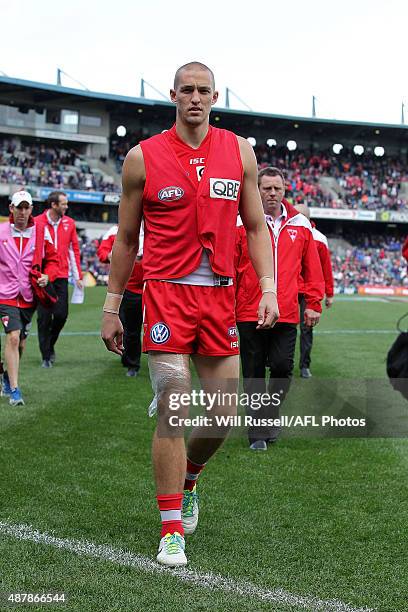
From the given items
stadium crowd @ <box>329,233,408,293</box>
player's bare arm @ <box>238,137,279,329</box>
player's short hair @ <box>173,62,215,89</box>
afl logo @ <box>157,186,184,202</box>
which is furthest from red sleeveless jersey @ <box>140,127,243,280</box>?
stadium crowd @ <box>329,233,408,293</box>

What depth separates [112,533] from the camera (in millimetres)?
4074

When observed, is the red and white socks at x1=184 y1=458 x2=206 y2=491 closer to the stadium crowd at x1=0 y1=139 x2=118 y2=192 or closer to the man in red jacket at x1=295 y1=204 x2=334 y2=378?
the man in red jacket at x1=295 y1=204 x2=334 y2=378

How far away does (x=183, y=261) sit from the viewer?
12.7 ft

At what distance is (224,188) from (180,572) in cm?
181

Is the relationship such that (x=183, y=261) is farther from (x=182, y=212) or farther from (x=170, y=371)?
(x=170, y=371)

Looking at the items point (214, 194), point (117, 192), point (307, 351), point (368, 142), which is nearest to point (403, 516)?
point (214, 194)

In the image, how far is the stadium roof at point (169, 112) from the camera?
52.3m

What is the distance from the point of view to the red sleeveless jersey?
387cm

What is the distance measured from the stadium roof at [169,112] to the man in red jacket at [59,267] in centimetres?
4193

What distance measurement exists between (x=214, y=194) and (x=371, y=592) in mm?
1939

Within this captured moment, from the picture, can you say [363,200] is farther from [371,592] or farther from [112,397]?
[371,592]

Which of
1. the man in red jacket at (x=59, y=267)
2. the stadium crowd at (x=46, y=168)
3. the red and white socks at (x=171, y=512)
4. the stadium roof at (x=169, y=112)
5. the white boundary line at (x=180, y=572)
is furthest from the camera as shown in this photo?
the stadium roof at (x=169, y=112)

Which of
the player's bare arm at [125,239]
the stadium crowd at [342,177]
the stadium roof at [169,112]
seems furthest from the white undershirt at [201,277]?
the stadium crowd at [342,177]

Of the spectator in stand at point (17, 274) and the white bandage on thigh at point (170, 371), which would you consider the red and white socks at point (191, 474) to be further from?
the spectator in stand at point (17, 274)
